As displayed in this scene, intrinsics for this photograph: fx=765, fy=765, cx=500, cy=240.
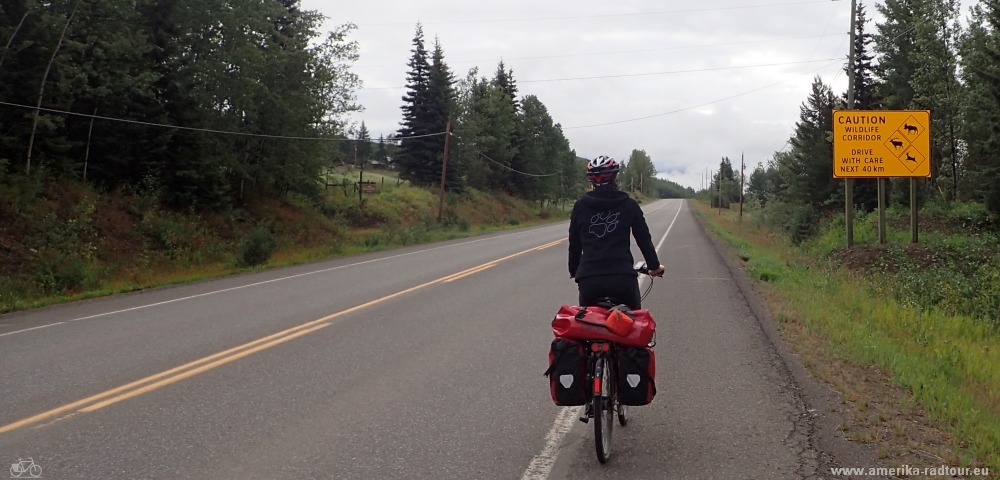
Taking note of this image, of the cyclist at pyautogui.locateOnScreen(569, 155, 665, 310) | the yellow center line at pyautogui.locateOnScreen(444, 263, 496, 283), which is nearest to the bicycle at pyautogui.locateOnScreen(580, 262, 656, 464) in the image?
the cyclist at pyautogui.locateOnScreen(569, 155, 665, 310)

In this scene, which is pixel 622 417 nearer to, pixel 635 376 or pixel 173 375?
pixel 635 376

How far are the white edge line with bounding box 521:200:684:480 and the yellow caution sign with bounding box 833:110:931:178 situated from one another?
60.1ft

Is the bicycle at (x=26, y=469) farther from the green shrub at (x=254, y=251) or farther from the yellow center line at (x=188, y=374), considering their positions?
the green shrub at (x=254, y=251)

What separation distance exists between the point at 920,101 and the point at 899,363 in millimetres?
36167

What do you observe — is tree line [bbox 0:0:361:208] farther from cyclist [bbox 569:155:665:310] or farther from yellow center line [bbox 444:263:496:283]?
cyclist [bbox 569:155:665:310]

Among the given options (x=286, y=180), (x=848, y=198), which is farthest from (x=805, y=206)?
(x=286, y=180)

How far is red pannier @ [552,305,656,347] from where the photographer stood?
477 cm

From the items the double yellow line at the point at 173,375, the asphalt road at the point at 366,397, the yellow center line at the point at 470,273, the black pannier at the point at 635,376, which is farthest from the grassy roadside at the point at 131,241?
the black pannier at the point at 635,376

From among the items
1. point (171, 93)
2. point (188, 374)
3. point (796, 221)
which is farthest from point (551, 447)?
point (796, 221)

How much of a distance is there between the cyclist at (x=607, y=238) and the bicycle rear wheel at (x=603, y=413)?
53cm

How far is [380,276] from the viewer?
1683 centimetres

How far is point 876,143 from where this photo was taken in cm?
2145

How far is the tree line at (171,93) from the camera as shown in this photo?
818 inches

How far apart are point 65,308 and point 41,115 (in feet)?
35.7
